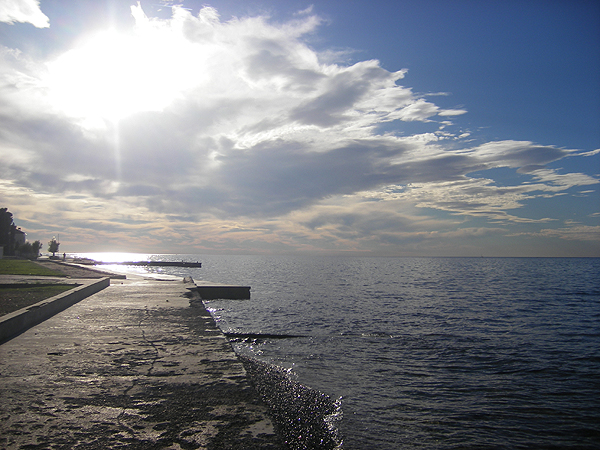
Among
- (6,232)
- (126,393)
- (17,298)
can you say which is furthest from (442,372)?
(6,232)

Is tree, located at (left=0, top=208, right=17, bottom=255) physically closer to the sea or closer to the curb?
the sea

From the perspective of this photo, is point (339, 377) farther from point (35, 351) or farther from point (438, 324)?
point (438, 324)

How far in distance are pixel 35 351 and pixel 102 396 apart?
9.33ft

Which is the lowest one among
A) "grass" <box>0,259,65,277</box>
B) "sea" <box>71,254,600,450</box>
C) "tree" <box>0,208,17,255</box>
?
"sea" <box>71,254,600,450</box>

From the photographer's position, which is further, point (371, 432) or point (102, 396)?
point (371, 432)

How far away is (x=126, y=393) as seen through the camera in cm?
469

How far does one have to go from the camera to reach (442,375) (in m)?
11.8

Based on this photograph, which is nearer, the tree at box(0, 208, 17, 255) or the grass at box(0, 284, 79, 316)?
the grass at box(0, 284, 79, 316)

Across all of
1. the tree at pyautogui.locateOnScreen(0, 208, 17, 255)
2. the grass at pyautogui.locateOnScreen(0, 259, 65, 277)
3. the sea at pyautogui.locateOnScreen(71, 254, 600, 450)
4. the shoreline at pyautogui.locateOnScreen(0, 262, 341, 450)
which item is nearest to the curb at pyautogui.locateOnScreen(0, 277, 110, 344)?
the shoreline at pyautogui.locateOnScreen(0, 262, 341, 450)

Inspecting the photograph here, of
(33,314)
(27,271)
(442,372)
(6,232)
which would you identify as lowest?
(442,372)

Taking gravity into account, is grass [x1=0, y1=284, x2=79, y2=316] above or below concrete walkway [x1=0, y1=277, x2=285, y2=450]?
above

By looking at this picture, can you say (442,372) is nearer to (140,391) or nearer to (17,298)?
(140,391)

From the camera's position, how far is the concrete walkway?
3625mm

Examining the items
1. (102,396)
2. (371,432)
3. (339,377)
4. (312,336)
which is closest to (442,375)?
(339,377)
